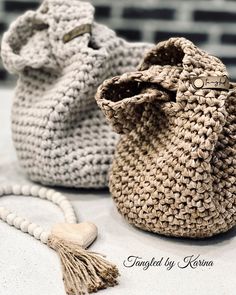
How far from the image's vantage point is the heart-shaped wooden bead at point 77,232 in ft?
2.21

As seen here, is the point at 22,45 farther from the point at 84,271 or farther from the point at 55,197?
the point at 84,271

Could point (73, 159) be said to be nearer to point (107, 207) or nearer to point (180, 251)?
point (107, 207)

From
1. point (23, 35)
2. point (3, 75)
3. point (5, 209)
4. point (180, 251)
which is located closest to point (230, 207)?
point (180, 251)

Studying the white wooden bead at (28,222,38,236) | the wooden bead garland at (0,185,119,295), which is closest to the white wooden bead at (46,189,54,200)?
the wooden bead garland at (0,185,119,295)

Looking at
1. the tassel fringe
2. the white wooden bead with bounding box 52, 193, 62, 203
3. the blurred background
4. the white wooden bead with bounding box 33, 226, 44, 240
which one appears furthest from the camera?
the blurred background

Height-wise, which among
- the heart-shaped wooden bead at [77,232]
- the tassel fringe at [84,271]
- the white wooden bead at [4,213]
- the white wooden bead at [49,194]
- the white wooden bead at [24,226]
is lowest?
the white wooden bead at [49,194]

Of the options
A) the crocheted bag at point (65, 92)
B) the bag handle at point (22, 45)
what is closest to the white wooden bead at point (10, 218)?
the crocheted bag at point (65, 92)

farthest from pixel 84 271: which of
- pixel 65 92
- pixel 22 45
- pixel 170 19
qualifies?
pixel 170 19

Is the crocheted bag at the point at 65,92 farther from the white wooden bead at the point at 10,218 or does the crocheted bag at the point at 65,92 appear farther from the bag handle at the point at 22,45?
the white wooden bead at the point at 10,218

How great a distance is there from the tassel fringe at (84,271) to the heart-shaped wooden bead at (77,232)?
0.02 metres

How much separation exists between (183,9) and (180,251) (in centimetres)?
100

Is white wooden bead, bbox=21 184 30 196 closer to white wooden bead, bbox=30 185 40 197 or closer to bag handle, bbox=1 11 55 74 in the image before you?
white wooden bead, bbox=30 185 40 197

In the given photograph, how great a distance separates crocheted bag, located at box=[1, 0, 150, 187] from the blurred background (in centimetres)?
70

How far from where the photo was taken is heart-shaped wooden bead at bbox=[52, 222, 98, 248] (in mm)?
673
